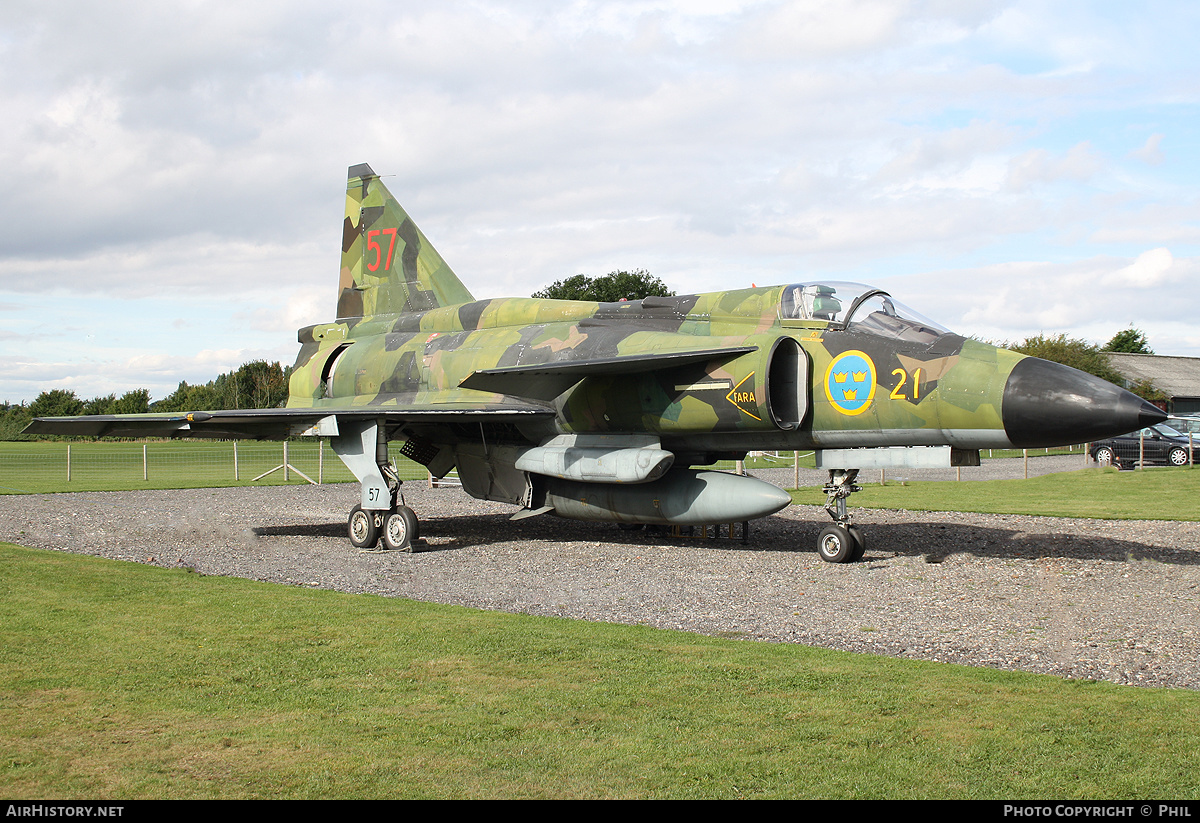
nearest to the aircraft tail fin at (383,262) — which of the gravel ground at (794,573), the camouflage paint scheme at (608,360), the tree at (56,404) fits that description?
the camouflage paint scheme at (608,360)

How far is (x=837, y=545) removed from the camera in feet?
35.5

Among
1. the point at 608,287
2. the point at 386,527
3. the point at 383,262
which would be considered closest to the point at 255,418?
the point at 386,527

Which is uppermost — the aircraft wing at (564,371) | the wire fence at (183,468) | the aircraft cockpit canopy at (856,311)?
the aircraft cockpit canopy at (856,311)

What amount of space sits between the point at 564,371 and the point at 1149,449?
28785mm

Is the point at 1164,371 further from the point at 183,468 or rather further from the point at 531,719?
the point at 531,719

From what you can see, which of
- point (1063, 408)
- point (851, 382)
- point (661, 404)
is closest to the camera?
point (1063, 408)

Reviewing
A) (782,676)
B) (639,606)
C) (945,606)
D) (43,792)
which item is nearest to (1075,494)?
(945,606)

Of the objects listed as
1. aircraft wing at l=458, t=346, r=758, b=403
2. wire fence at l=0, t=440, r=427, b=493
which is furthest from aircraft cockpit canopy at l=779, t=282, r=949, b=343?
wire fence at l=0, t=440, r=427, b=493

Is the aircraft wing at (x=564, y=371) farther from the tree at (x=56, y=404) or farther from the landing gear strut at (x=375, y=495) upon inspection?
the tree at (x=56, y=404)

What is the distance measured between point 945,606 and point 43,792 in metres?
7.04

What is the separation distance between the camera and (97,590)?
836 centimetres

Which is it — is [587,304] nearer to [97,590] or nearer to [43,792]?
[97,590]

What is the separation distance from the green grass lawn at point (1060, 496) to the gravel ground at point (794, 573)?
1.25m

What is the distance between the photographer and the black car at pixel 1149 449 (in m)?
31.8
